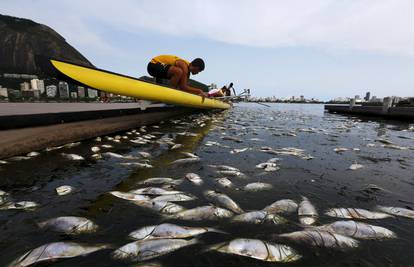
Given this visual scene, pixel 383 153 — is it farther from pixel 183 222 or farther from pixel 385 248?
→ pixel 183 222

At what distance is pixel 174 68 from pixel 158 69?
81 centimetres

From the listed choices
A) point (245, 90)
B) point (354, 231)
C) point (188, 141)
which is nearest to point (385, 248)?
point (354, 231)

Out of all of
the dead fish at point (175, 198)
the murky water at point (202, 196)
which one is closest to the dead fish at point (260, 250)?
the murky water at point (202, 196)

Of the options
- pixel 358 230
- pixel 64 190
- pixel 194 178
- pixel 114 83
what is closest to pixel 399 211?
pixel 358 230

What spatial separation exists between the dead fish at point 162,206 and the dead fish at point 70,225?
2.08 feet

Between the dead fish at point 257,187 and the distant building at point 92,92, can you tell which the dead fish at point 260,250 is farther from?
the distant building at point 92,92

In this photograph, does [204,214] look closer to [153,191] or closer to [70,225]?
[153,191]

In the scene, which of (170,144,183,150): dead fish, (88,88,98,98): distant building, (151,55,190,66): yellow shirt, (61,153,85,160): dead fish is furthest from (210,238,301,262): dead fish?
(151,55,190,66): yellow shirt

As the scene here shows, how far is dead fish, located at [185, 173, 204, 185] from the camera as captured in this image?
408cm

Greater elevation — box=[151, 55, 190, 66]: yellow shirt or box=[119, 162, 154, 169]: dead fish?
box=[151, 55, 190, 66]: yellow shirt

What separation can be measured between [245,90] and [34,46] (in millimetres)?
225529

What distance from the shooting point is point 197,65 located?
11.3 m

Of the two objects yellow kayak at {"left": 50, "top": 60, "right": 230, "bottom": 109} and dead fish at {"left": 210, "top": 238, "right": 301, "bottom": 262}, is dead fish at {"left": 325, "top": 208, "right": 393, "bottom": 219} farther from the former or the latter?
yellow kayak at {"left": 50, "top": 60, "right": 230, "bottom": 109}

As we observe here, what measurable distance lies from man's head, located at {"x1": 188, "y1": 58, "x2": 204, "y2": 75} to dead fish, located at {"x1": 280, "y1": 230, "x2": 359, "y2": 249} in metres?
9.56
